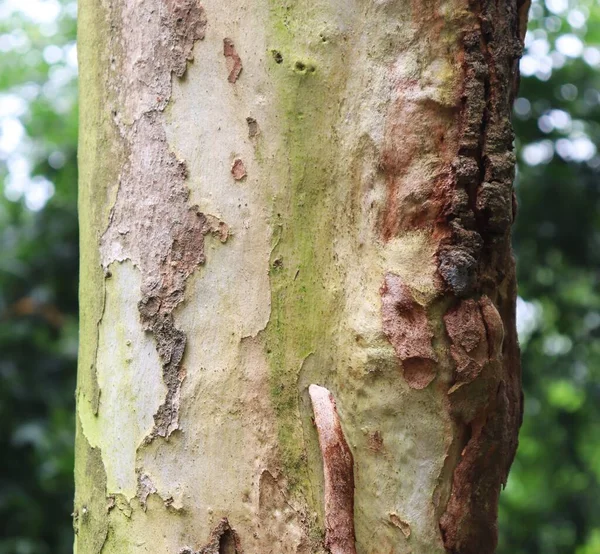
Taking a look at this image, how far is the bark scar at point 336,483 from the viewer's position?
2.98 ft

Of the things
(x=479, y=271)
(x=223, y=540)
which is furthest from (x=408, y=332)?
(x=223, y=540)

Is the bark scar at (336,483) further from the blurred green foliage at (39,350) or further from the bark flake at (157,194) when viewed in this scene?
the blurred green foliage at (39,350)

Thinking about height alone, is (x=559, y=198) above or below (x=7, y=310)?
above

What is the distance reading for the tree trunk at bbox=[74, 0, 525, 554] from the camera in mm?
918

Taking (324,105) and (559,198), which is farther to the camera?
(559,198)

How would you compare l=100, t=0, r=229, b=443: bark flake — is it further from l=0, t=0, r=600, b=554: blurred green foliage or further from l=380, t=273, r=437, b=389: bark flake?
l=0, t=0, r=600, b=554: blurred green foliage

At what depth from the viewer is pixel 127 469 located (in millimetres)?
947

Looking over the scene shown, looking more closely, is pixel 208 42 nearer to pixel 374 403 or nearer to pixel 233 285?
pixel 233 285

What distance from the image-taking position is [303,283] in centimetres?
96

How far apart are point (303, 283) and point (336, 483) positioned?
25 cm

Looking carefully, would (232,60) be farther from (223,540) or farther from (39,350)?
(39,350)

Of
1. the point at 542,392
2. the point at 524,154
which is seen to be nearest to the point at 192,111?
the point at 524,154

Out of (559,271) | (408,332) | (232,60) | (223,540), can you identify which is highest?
(559,271)

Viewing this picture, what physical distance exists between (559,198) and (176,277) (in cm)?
214
